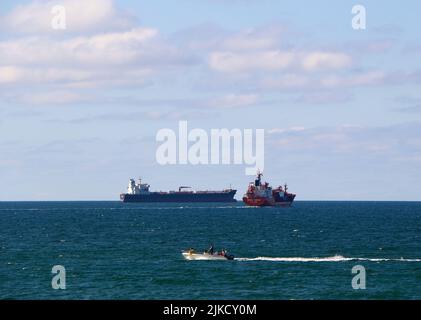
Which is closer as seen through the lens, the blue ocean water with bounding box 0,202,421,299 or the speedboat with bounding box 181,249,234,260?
the blue ocean water with bounding box 0,202,421,299

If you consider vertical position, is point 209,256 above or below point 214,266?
above

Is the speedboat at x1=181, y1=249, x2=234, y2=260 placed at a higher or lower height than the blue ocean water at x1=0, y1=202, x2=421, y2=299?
higher

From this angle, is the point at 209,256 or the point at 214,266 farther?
the point at 209,256

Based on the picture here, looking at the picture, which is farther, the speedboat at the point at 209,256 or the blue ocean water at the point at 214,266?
the speedboat at the point at 209,256

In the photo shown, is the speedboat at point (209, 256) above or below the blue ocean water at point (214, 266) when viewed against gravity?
above

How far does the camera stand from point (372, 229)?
620 feet

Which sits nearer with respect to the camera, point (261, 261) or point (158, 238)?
point (261, 261)

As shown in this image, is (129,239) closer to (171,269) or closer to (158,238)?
(158,238)
